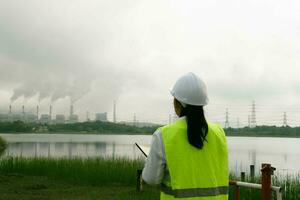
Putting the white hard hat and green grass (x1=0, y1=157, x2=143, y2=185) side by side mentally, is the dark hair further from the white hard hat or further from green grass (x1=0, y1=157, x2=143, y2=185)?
green grass (x1=0, y1=157, x2=143, y2=185)

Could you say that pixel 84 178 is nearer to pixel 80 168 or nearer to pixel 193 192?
pixel 80 168

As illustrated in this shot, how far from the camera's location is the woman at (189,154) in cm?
213

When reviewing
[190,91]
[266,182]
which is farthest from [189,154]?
[266,182]

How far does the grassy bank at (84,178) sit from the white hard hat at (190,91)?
273 inches

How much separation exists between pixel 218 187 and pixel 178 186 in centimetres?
24

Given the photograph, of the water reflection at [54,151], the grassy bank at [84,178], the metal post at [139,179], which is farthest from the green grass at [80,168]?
the water reflection at [54,151]

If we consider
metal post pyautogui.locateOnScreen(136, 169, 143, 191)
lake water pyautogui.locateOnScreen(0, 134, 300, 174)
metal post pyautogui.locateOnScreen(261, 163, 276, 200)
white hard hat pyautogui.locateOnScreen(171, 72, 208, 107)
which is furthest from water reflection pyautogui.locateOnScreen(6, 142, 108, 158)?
white hard hat pyautogui.locateOnScreen(171, 72, 208, 107)

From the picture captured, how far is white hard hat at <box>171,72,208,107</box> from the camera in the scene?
7.36ft

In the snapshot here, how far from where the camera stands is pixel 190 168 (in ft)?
7.06

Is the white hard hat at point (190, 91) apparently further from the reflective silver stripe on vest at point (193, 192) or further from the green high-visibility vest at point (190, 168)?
the reflective silver stripe on vest at point (193, 192)

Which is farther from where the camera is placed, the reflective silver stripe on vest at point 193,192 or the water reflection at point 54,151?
the water reflection at point 54,151

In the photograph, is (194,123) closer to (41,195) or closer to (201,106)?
(201,106)

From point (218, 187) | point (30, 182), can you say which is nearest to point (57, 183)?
point (30, 182)

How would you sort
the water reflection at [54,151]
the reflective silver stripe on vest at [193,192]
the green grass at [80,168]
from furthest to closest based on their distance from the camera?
the water reflection at [54,151]
the green grass at [80,168]
the reflective silver stripe on vest at [193,192]
